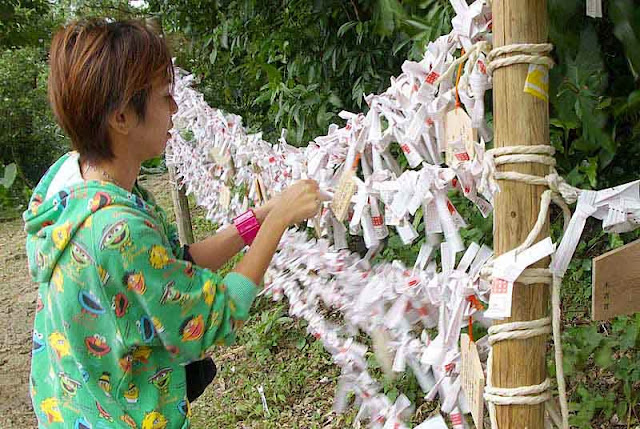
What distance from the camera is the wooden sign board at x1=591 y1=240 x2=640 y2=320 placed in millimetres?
905

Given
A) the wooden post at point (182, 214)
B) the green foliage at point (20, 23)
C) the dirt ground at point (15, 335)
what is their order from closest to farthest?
1. the dirt ground at point (15, 335)
2. the green foliage at point (20, 23)
3. the wooden post at point (182, 214)

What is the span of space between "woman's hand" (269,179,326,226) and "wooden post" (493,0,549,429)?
349 millimetres

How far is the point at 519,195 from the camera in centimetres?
96

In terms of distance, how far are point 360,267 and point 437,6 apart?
2.13 ft

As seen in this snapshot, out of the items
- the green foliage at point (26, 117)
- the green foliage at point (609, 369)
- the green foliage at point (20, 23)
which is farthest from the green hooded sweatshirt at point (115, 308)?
the green foliage at point (26, 117)

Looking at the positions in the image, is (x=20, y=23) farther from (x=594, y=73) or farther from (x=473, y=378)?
(x=473, y=378)

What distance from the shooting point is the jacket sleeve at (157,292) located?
94 centimetres

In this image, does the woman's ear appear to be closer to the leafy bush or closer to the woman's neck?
the woman's neck

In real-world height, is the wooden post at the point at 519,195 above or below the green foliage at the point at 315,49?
below

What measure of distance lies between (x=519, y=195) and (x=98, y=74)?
650 millimetres

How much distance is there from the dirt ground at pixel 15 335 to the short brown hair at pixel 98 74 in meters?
2.61

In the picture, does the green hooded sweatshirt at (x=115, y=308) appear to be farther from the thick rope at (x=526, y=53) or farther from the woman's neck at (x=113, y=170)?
the thick rope at (x=526, y=53)

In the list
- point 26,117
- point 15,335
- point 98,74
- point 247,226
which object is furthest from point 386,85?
point 26,117

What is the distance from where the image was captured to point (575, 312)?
95.4 inches
